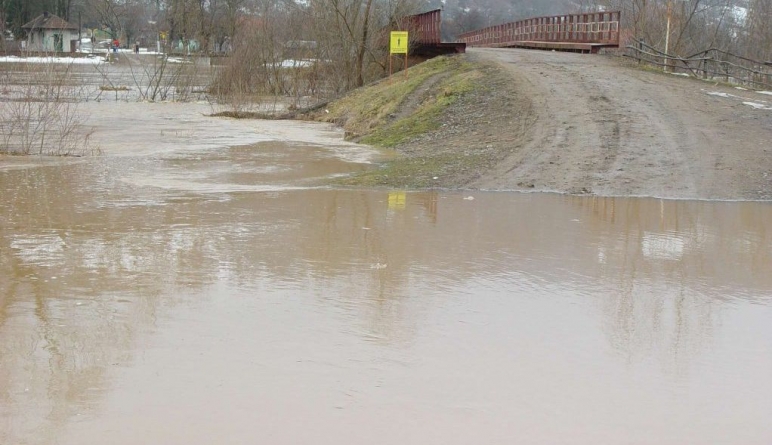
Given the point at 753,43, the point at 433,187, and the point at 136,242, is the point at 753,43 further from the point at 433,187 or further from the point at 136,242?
the point at 136,242

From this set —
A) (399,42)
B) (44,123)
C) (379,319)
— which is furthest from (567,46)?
(379,319)

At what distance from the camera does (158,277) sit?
933 centimetres

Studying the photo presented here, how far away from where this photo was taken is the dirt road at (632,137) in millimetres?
16172

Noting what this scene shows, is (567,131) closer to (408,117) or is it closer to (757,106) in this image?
(408,117)

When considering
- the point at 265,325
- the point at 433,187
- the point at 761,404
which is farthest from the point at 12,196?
the point at 761,404

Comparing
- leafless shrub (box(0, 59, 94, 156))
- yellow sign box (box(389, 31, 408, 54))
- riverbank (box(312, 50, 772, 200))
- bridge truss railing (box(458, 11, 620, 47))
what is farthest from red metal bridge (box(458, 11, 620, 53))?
leafless shrub (box(0, 59, 94, 156))

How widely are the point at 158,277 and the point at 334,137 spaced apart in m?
16.7

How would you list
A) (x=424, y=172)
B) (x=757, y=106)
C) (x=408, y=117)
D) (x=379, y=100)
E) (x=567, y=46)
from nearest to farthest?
(x=424, y=172), (x=757, y=106), (x=408, y=117), (x=379, y=100), (x=567, y=46)

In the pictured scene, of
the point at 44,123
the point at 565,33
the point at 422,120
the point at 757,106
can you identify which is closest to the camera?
the point at 44,123

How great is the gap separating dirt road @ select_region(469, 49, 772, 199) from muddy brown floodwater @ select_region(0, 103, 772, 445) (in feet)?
4.33

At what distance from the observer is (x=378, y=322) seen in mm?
7957

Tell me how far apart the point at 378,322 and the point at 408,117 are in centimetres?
1712

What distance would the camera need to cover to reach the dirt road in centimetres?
1617

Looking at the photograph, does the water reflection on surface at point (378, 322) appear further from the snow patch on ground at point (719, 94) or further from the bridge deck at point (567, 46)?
the bridge deck at point (567, 46)
